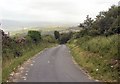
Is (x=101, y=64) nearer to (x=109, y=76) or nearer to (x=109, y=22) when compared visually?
(x=109, y=76)

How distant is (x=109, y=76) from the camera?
18828 mm

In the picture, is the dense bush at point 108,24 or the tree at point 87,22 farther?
the tree at point 87,22

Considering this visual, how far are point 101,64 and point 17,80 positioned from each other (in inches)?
266

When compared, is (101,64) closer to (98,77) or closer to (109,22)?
(98,77)

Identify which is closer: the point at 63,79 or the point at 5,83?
the point at 5,83

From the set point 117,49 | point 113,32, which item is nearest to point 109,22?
point 113,32

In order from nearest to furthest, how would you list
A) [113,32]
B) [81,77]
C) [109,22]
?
1. [81,77]
2. [113,32]
3. [109,22]

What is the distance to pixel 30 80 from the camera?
704 inches

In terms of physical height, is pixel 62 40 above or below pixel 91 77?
below

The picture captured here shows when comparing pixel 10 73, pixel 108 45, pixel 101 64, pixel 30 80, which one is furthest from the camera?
pixel 108 45

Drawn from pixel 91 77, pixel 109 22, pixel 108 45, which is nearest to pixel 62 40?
pixel 109 22

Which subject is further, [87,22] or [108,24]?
[87,22]

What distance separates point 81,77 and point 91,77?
56cm

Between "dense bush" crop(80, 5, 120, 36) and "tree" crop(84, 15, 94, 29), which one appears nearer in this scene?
"dense bush" crop(80, 5, 120, 36)
